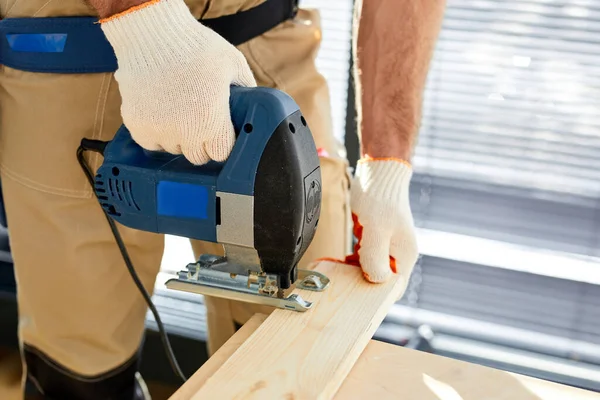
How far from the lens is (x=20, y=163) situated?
1.27 metres

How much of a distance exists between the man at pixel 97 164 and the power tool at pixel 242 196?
6cm

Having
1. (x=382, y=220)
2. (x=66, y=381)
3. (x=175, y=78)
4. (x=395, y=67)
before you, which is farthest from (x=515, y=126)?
(x=66, y=381)

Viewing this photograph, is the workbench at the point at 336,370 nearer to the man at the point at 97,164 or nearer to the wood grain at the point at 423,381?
the wood grain at the point at 423,381

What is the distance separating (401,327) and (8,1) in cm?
146

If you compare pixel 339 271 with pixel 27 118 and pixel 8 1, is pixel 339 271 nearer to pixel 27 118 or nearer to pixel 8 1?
pixel 27 118

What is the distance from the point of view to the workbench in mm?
878

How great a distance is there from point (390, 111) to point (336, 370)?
54 centimetres

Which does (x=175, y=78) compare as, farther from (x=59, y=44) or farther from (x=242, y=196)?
(x=59, y=44)

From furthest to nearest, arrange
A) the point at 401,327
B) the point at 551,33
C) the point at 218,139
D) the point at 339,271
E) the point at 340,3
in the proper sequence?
the point at 401,327
the point at 340,3
the point at 551,33
the point at 339,271
the point at 218,139

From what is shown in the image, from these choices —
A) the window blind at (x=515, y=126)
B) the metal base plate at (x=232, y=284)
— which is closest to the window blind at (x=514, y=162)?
the window blind at (x=515, y=126)

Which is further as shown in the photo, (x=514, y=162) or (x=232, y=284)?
(x=514, y=162)

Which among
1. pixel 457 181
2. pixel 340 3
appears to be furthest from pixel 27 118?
pixel 457 181

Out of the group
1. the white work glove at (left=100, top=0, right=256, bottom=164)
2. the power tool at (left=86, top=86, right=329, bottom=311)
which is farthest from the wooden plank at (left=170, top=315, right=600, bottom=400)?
the white work glove at (left=100, top=0, right=256, bottom=164)

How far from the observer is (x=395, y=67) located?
125cm
